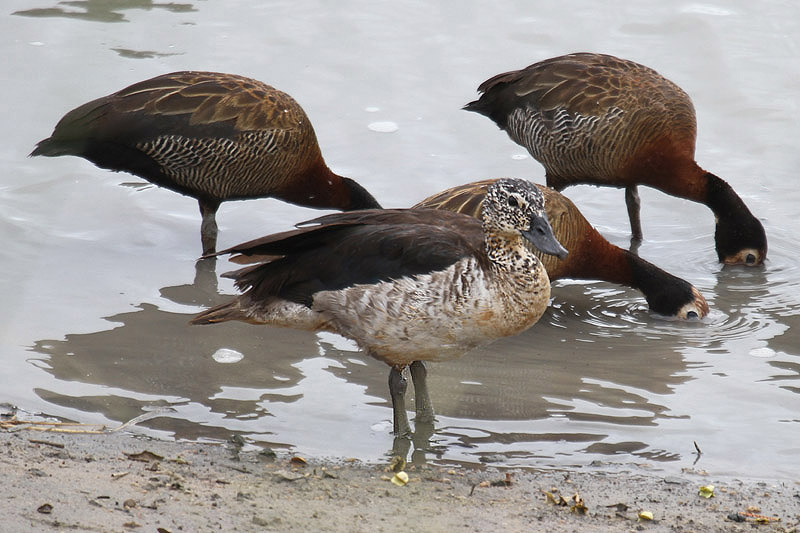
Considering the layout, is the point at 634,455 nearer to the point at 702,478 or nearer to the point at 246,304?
the point at 702,478

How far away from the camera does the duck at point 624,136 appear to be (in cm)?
859

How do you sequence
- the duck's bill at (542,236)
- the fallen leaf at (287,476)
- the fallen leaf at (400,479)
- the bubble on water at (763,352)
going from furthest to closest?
the bubble on water at (763,352) < the duck's bill at (542,236) < the fallen leaf at (400,479) < the fallen leaf at (287,476)

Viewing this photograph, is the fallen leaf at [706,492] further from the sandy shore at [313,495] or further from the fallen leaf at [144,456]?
the fallen leaf at [144,456]

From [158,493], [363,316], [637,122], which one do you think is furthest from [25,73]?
[158,493]

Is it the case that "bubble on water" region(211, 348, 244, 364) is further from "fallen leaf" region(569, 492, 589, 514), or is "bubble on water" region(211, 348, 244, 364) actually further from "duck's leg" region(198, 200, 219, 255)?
"fallen leaf" region(569, 492, 589, 514)

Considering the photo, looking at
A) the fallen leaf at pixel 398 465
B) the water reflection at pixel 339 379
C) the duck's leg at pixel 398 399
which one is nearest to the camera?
the fallen leaf at pixel 398 465

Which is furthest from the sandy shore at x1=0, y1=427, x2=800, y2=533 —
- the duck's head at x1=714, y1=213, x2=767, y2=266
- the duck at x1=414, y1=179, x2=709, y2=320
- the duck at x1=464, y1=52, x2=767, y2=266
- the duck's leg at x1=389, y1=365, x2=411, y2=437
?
the duck at x1=464, y1=52, x2=767, y2=266

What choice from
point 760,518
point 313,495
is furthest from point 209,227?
point 760,518

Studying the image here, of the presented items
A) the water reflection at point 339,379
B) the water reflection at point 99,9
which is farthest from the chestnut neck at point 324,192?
the water reflection at point 99,9

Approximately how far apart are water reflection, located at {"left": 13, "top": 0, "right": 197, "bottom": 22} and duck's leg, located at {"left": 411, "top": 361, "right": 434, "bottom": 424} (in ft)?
24.7

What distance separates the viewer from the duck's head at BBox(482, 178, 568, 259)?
545 centimetres

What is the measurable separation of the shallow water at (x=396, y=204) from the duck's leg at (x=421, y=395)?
16 centimetres

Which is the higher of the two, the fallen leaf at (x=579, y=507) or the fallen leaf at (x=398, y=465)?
the fallen leaf at (x=579, y=507)

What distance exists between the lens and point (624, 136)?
339 inches
